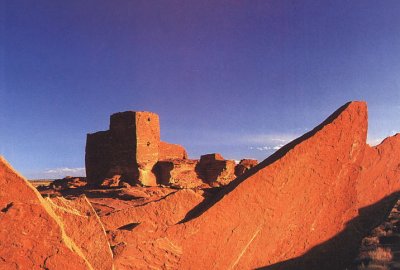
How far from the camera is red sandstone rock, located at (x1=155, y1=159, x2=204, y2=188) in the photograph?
2491cm

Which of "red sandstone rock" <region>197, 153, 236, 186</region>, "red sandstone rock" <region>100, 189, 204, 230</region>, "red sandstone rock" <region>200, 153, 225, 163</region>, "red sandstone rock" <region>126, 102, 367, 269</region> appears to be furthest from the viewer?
"red sandstone rock" <region>200, 153, 225, 163</region>

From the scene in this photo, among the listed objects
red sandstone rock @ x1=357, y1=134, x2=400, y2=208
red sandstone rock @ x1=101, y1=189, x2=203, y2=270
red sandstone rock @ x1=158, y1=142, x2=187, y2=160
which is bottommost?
red sandstone rock @ x1=101, y1=189, x2=203, y2=270

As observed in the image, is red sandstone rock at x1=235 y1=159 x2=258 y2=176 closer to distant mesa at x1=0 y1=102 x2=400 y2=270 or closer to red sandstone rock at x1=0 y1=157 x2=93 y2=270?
distant mesa at x1=0 y1=102 x2=400 y2=270

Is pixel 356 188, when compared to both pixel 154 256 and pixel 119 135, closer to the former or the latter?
pixel 154 256

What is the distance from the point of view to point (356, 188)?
15.5 feet

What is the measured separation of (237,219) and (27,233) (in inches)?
81.5

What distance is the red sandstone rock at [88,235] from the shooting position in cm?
311

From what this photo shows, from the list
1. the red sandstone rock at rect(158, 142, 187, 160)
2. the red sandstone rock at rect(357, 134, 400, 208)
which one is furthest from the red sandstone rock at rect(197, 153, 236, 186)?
the red sandstone rock at rect(357, 134, 400, 208)

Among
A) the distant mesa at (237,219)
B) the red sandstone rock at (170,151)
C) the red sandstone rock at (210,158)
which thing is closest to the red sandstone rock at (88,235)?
the distant mesa at (237,219)

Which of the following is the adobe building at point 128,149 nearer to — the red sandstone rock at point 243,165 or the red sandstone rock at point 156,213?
the red sandstone rock at point 243,165

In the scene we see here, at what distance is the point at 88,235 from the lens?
3184 mm

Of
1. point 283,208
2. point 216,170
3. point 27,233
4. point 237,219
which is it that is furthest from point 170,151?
point 27,233

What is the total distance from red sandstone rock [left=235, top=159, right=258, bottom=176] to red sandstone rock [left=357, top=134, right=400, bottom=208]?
22.2m

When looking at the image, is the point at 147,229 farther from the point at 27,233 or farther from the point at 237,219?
the point at 27,233
